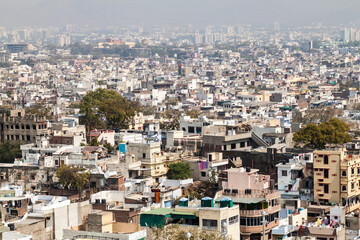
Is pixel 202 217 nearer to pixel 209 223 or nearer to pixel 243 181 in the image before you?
pixel 209 223

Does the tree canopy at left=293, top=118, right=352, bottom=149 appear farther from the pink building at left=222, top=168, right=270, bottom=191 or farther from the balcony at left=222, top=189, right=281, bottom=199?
the balcony at left=222, top=189, right=281, bottom=199

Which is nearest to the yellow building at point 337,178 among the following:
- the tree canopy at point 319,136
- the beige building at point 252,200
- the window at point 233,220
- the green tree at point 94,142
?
the beige building at point 252,200

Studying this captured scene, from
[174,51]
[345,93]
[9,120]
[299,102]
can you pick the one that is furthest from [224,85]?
[174,51]

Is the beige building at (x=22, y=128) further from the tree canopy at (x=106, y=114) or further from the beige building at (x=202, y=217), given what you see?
the beige building at (x=202, y=217)

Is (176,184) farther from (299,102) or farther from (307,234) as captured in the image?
(299,102)

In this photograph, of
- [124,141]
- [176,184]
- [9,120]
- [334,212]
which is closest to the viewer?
[334,212]

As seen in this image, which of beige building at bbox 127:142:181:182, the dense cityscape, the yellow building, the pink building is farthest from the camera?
beige building at bbox 127:142:181:182

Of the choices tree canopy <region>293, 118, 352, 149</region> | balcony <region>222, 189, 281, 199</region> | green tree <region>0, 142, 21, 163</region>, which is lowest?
green tree <region>0, 142, 21, 163</region>

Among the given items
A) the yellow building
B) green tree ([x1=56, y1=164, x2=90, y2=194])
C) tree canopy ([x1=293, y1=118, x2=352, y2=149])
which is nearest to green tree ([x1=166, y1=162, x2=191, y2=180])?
green tree ([x1=56, y1=164, x2=90, y2=194])
